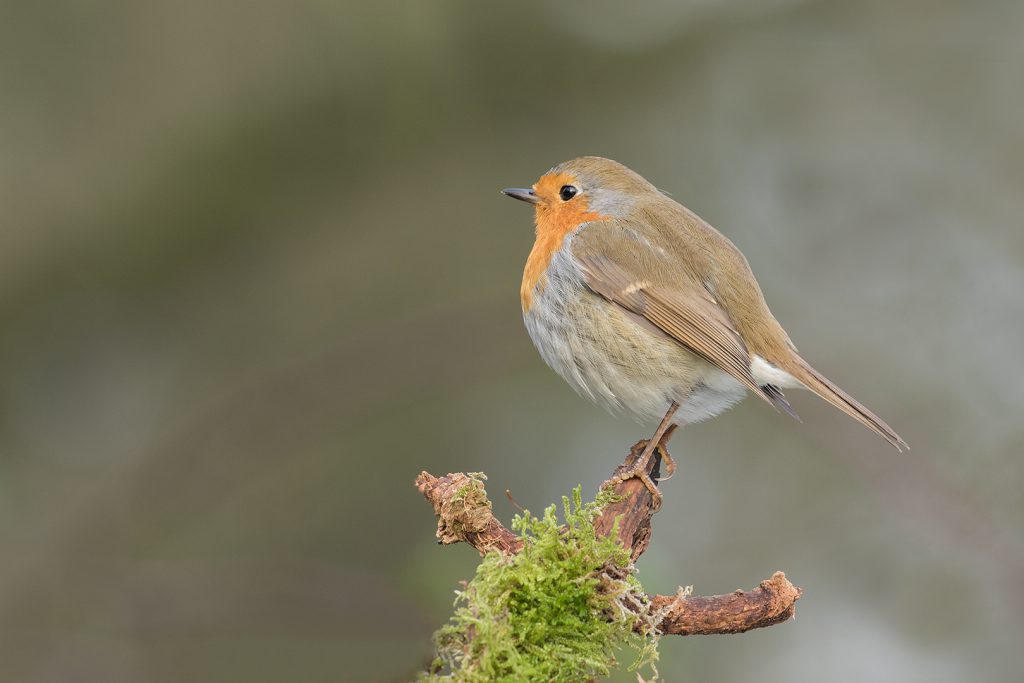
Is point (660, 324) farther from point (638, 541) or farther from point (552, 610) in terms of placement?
point (552, 610)

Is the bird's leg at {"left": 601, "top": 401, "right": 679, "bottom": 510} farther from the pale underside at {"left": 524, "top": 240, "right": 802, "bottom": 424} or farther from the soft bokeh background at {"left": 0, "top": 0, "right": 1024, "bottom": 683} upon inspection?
the soft bokeh background at {"left": 0, "top": 0, "right": 1024, "bottom": 683}

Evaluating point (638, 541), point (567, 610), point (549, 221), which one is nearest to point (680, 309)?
point (549, 221)

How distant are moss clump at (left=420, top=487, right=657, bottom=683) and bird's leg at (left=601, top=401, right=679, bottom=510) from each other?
0.48m

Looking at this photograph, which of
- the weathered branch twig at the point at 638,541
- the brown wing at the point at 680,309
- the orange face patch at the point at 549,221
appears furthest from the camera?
the orange face patch at the point at 549,221

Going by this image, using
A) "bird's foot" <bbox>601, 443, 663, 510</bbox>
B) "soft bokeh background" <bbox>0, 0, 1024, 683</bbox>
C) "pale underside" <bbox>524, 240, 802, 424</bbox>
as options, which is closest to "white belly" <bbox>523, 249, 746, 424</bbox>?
"pale underside" <bbox>524, 240, 802, 424</bbox>

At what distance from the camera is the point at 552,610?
2.18 meters

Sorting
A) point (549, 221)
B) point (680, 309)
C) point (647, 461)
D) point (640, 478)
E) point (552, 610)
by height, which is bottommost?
point (552, 610)

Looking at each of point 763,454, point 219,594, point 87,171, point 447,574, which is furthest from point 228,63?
point 763,454

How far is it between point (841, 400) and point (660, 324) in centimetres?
61

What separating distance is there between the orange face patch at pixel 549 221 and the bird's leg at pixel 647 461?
25.4 inches

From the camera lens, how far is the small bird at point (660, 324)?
342 cm

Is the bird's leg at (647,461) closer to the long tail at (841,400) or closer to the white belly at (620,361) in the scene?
the white belly at (620,361)

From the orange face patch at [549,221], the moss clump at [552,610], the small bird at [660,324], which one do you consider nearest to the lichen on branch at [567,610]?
the moss clump at [552,610]

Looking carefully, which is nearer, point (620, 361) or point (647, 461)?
point (647, 461)
